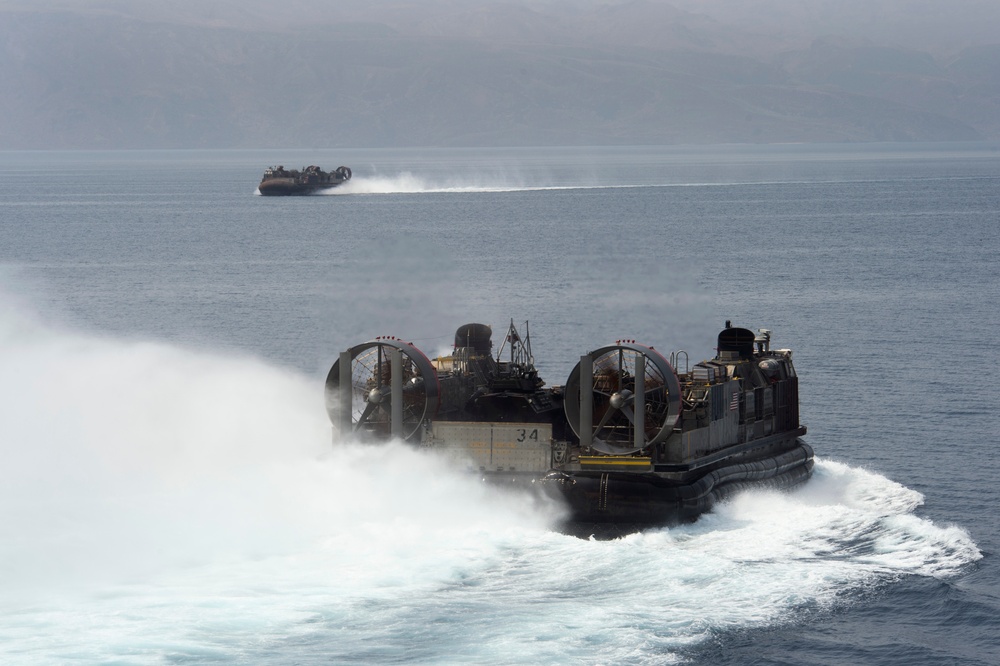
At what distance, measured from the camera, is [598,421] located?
41.6m

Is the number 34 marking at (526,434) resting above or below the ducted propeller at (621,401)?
below

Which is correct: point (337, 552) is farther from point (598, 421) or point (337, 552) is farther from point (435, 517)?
point (598, 421)

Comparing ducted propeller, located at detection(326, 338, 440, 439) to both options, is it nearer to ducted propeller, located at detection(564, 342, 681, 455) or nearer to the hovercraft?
the hovercraft

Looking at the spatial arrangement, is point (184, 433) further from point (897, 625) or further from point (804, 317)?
point (804, 317)

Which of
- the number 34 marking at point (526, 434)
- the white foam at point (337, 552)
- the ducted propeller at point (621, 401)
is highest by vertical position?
the ducted propeller at point (621, 401)

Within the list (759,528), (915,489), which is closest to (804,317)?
(915,489)

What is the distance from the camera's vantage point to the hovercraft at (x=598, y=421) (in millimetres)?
38781

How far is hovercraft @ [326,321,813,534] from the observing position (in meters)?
38.8

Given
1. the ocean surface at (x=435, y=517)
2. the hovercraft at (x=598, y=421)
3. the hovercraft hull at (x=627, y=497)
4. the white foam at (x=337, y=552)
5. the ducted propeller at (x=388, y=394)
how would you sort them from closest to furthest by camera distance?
the white foam at (x=337, y=552)
the ocean surface at (x=435, y=517)
the hovercraft hull at (x=627, y=497)
the hovercraft at (x=598, y=421)
the ducted propeller at (x=388, y=394)

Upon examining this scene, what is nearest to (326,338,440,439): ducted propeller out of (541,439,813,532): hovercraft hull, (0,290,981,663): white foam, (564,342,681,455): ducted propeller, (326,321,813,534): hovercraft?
(326,321,813,534): hovercraft

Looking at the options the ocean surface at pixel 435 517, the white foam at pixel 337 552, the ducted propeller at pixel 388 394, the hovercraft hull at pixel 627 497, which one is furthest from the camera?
the ducted propeller at pixel 388 394

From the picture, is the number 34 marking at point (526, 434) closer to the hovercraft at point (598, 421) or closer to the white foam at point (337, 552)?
the hovercraft at point (598, 421)

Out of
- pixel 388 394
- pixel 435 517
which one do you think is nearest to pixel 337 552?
pixel 435 517

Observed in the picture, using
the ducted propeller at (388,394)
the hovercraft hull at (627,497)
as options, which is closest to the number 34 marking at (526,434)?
the hovercraft hull at (627,497)
